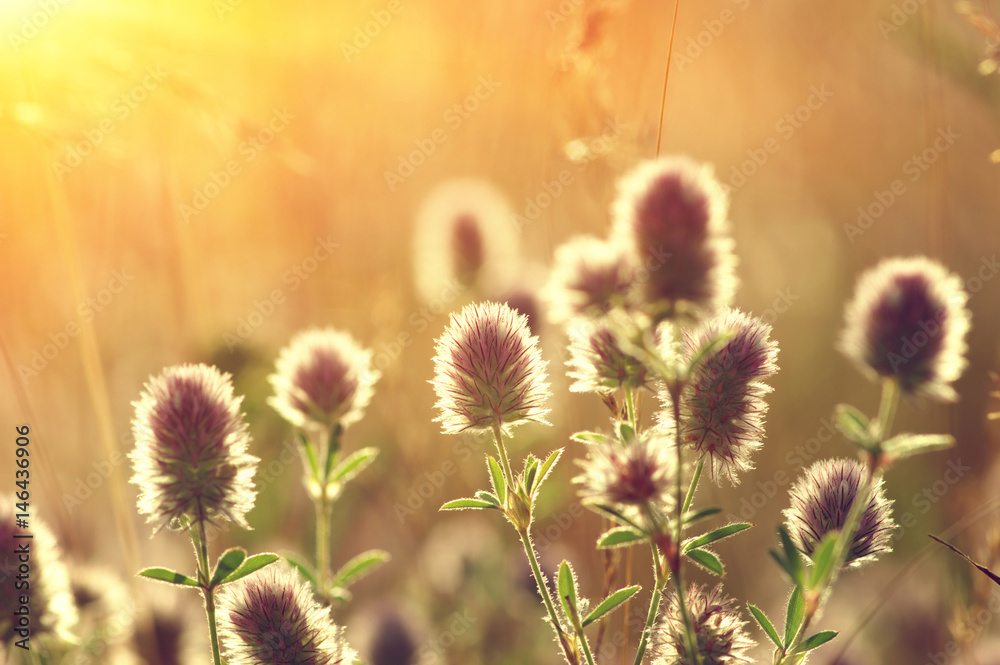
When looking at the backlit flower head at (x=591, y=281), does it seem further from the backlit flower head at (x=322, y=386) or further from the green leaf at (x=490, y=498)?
the backlit flower head at (x=322, y=386)

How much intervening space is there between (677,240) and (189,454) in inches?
38.9

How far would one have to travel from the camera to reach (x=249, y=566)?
1533mm

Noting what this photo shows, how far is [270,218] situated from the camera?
542cm

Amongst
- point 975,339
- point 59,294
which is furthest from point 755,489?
point 59,294

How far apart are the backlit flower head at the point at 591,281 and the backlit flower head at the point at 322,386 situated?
78 cm
